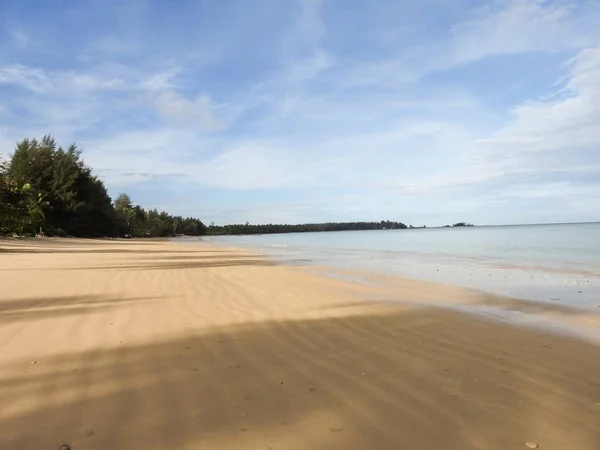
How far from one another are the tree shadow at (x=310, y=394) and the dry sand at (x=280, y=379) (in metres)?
0.01

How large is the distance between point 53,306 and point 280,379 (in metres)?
4.21

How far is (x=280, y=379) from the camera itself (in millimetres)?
3494

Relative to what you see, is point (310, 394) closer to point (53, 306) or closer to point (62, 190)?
point (53, 306)

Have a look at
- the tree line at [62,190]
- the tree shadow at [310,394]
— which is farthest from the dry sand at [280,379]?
the tree line at [62,190]

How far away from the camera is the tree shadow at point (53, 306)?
5.51m

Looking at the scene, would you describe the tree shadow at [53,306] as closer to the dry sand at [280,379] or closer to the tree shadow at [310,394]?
the dry sand at [280,379]

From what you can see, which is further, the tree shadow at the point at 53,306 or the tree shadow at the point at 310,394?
the tree shadow at the point at 53,306

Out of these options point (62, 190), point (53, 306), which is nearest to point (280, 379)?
point (53, 306)

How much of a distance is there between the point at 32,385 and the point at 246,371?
1.59 metres

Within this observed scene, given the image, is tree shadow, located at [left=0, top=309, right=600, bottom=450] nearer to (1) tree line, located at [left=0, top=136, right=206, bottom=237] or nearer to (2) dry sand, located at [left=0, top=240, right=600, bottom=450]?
(2) dry sand, located at [left=0, top=240, right=600, bottom=450]

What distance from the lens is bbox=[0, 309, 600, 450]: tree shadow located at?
2.55 metres

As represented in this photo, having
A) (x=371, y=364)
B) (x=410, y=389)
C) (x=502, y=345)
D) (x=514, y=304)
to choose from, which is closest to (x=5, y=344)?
(x=371, y=364)

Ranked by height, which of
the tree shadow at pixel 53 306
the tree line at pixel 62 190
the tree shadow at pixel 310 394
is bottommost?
the tree shadow at pixel 310 394

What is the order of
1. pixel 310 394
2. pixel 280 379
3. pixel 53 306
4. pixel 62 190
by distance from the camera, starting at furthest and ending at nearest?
pixel 62 190 < pixel 53 306 < pixel 280 379 < pixel 310 394
